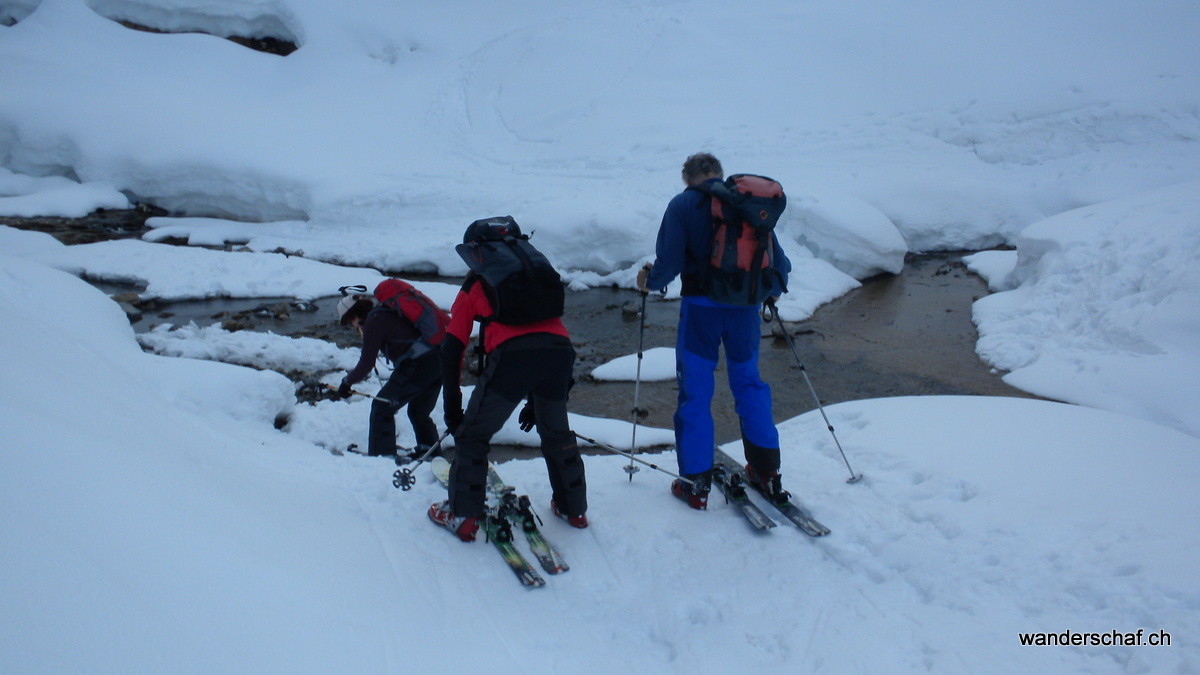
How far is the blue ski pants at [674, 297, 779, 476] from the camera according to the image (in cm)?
427

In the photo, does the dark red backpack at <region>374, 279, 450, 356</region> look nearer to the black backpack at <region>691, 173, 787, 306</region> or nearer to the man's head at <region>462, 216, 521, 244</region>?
the man's head at <region>462, 216, 521, 244</region>

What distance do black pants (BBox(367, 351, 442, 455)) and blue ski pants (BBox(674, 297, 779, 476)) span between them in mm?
2098

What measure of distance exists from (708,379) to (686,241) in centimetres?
87

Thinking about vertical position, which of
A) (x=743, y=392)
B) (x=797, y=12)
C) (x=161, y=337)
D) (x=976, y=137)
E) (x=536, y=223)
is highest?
(x=797, y=12)

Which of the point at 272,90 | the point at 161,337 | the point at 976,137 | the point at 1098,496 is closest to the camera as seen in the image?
the point at 1098,496

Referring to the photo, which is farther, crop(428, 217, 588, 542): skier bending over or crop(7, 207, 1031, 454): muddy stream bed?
crop(7, 207, 1031, 454): muddy stream bed

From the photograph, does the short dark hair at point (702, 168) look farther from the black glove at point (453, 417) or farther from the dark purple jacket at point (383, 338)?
the dark purple jacket at point (383, 338)

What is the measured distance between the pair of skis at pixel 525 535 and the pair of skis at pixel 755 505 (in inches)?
46.0

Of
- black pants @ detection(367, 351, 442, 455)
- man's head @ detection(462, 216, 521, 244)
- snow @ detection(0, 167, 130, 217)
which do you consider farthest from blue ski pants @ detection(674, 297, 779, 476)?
snow @ detection(0, 167, 130, 217)

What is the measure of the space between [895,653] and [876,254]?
39.0 ft

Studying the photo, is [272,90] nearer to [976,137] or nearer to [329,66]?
[329,66]

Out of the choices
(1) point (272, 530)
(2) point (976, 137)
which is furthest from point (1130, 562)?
(2) point (976, 137)

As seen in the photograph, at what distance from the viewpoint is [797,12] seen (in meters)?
24.3

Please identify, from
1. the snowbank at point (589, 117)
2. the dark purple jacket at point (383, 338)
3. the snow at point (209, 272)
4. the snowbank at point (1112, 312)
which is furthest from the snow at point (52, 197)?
the snowbank at point (1112, 312)
